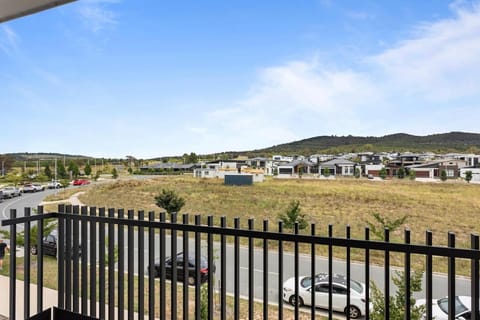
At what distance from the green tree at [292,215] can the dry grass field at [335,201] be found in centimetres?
3

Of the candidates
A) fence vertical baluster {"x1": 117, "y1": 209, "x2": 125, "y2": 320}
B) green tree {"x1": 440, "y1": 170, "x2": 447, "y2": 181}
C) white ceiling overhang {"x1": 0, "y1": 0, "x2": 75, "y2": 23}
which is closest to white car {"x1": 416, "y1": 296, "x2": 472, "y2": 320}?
green tree {"x1": 440, "y1": 170, "x2": 447, "y2": 181}

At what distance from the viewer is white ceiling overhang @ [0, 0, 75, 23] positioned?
5.48 feet

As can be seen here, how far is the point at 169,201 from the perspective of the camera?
2.48 m

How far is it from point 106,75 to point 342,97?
2.10m

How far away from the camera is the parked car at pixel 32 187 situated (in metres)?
2.48

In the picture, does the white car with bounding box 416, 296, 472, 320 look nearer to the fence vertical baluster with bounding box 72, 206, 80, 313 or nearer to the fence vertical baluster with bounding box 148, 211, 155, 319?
the fence vertical baluster with bounding box 148, 211, 155, 319

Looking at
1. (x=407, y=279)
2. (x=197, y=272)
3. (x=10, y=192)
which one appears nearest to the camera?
(x=407, y=279)

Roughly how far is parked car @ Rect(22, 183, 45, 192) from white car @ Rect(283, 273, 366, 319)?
6.69ft

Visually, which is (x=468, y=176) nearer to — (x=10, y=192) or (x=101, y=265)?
(x=101, y=265)

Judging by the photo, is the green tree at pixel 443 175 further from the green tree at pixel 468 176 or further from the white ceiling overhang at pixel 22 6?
the white ceiling overhang at pixel 22 6

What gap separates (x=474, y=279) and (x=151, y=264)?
150cm

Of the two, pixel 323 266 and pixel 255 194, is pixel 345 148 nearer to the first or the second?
pixel 255 194

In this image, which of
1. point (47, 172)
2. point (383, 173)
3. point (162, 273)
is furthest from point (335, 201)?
point (47, 172)

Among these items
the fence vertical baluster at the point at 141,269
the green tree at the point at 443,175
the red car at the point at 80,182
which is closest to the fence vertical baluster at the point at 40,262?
the red car at the point at 80,182
